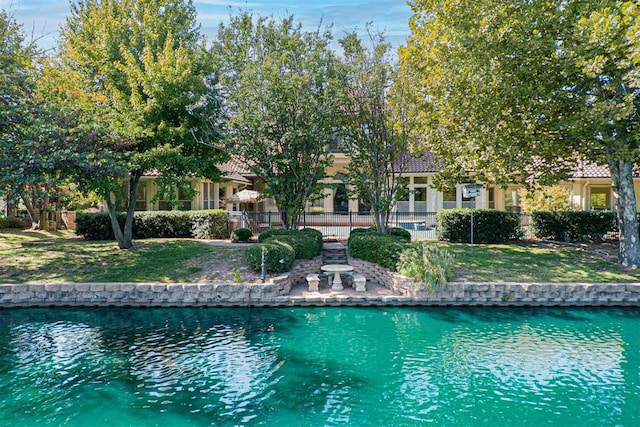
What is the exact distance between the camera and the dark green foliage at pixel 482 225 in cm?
1641

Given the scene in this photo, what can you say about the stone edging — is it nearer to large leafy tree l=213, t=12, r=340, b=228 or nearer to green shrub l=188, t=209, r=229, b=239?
large leafy tree l=213, t=12, r=340, b=228

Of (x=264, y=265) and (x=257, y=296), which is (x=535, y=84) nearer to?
(x=264, y=265)

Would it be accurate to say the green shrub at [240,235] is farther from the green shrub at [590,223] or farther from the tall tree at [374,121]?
the green shrub at [590,223]

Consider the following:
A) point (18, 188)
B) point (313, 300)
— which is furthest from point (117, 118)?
point (313, 300)

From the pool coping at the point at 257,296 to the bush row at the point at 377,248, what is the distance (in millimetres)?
1430

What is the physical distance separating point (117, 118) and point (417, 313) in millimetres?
10682

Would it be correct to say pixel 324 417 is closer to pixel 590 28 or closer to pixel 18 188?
pixel 18 188

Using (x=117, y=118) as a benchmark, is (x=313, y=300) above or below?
below

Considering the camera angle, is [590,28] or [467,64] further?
[467,64]

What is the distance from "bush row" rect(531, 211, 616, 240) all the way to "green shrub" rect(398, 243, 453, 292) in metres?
7.62

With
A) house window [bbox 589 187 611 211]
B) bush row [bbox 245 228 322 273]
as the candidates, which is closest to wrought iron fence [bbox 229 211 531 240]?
bush row [bbox 245 228 322 273]

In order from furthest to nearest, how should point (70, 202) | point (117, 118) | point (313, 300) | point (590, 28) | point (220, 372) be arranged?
point (70, 202), point (117, 118), point (313, 300), point (590, 28), point (220, 372)

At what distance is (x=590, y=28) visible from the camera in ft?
32.8

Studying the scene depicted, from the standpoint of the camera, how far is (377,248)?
12766 mm
